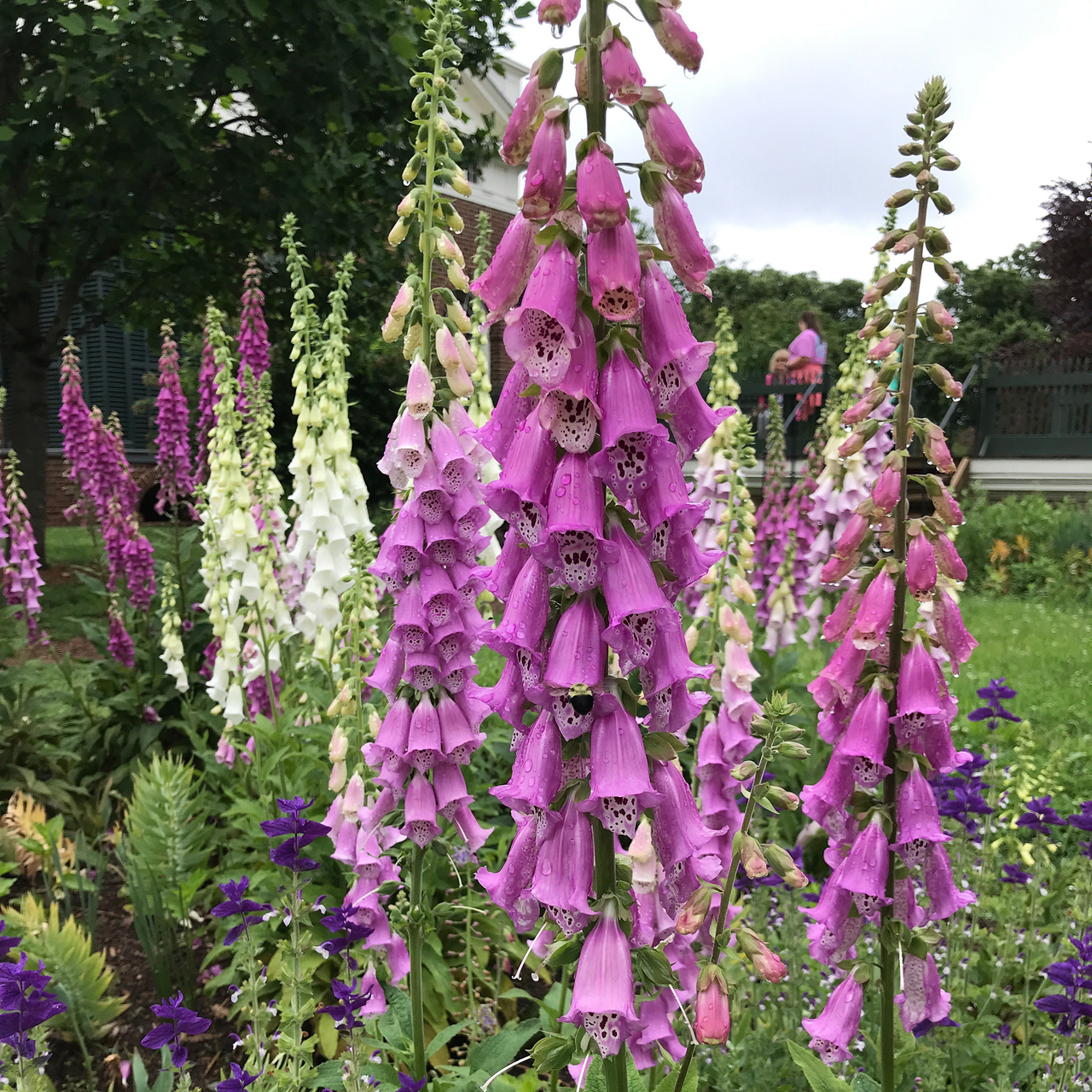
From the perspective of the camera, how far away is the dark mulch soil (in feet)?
11.2

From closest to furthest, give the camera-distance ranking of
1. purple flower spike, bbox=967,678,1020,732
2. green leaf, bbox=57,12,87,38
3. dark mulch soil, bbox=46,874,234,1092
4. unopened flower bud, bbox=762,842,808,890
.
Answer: unopened flower bud, bbox=762,842,808,890, dark mulch soil, bbox=46,874,234,1092, purple flower spike, bbox=967,678,1020,732, green leaf, bbox=57,12,87,38

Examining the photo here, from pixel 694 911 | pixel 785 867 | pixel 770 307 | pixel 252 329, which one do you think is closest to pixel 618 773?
pixel 694 911

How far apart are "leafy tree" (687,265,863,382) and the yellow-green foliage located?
2713 centimetres

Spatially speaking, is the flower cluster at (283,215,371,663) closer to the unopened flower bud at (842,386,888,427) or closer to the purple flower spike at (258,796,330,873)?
the purple flower spike at (258,796,330,873)

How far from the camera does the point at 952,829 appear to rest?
400 centimetres

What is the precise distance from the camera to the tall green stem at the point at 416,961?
220cm

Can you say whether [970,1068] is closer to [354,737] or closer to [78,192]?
[354,737]

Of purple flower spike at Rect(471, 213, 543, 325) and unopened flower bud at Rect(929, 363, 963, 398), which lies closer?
purple flower spike at Rect(471, 213, 543, 325)

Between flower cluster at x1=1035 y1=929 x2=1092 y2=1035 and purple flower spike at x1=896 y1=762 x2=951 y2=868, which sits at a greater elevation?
purple flower spike at x1=896 y1=762 x2=951 y2=868

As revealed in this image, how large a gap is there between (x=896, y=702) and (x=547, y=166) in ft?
4.75

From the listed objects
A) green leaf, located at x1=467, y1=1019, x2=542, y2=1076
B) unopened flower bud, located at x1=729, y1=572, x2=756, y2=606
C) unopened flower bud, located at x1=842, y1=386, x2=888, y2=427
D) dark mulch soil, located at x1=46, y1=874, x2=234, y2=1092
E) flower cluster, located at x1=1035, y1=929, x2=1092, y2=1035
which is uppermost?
unopened flower bud, located at x1=842, y1=386, x2=888, y2=427

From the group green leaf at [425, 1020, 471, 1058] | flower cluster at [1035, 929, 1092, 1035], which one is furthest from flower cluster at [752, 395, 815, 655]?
green leaf at [425, 1020, 471, 1058]

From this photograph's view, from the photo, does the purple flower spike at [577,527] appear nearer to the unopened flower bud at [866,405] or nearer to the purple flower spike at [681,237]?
the purple flower spike at [681,237]

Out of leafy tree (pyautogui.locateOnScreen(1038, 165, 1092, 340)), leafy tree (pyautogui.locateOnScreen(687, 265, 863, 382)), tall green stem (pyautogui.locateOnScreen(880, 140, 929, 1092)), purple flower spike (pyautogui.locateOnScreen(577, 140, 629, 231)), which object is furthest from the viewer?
leafy tree (pyautogui.locateOnScreen(687, 265, 863, 382))
